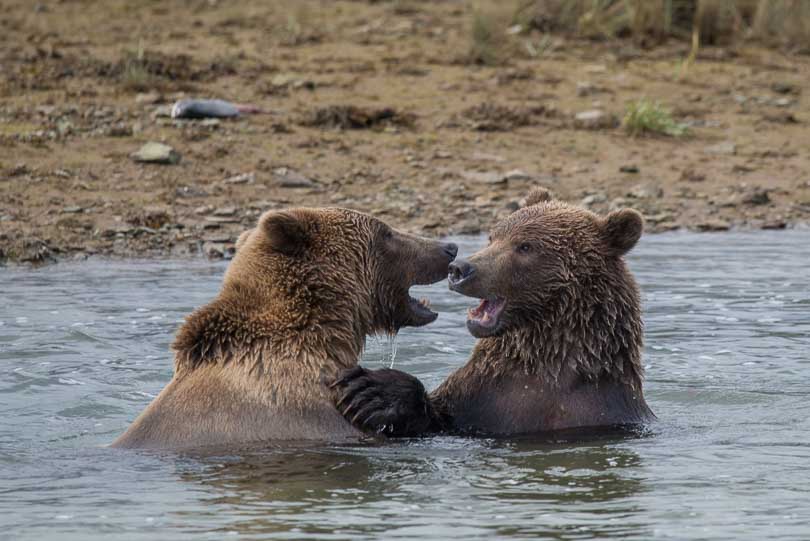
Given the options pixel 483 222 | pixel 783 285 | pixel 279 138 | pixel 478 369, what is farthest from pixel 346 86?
pixel 478 369

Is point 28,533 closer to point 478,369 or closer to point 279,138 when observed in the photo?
point 478,369

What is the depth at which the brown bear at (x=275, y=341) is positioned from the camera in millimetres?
7039

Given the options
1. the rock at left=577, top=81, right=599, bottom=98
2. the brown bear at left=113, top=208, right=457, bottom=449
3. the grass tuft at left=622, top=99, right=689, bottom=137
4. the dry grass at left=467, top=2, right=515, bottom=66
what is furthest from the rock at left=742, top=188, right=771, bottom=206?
the brown bear at left=113, top=208, right=457, bottom=449

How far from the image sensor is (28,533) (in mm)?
6043

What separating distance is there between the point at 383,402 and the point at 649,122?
A: 30.0ft

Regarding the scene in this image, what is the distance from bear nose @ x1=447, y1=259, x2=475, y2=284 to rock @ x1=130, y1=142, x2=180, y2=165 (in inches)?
286

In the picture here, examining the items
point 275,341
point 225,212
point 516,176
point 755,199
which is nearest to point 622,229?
point 275,341

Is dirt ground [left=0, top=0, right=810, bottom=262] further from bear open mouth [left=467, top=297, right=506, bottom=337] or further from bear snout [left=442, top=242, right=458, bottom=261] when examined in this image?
bear open mouth [left=467, top=297, right=506, bottom=337]

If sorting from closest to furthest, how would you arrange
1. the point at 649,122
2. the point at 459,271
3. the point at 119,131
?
the point at 459,271 → the point at 119,131 → the point at 649,122

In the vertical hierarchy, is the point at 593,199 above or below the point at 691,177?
below

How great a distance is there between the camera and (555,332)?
7.75 metres

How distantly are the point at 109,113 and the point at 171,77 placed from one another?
4.61ft

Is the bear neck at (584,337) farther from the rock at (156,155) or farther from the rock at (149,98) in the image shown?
the rock at (149,98)

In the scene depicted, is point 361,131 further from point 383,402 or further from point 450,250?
point 383,402
